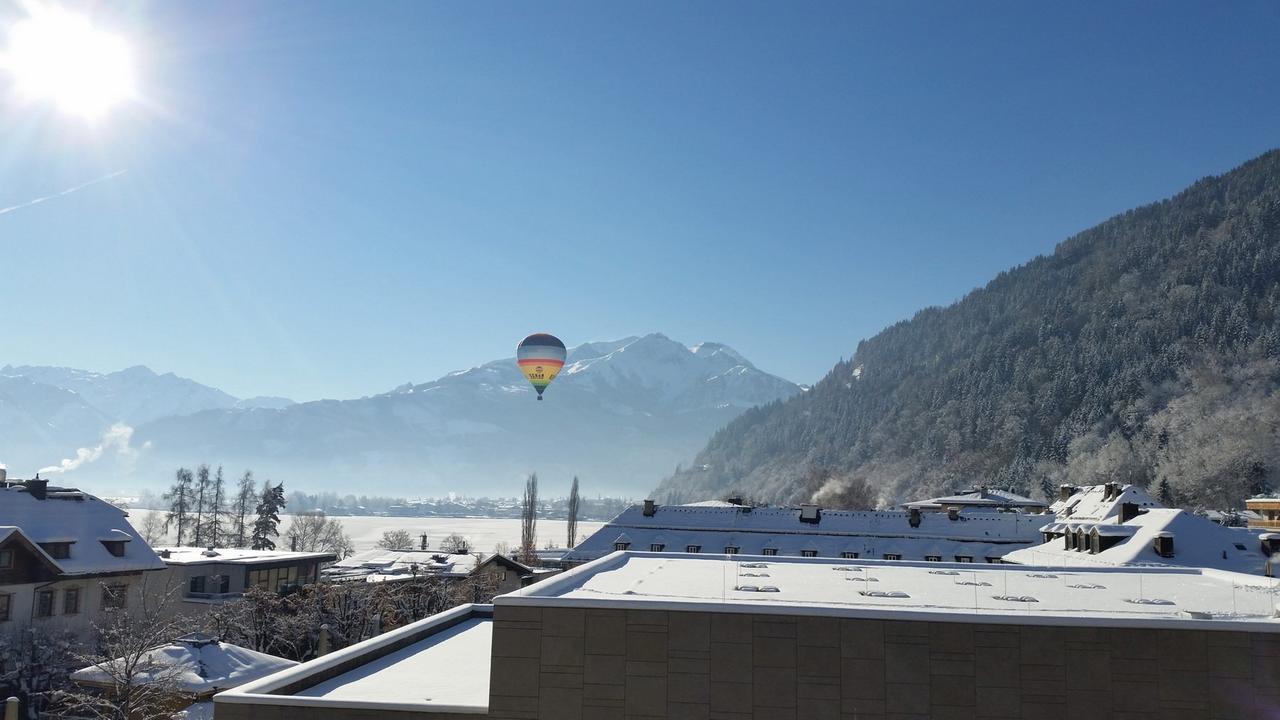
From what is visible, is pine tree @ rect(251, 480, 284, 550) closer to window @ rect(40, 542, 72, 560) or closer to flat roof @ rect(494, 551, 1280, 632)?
window @ rect(40, 542, 72, 560)

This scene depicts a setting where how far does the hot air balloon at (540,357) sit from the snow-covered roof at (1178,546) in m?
36.2

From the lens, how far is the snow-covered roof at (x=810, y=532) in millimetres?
63594

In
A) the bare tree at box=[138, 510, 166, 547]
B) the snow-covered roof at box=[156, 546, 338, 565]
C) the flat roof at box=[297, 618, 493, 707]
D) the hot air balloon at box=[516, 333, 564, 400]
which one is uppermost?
the hot air balloon at box=[516, 333, 564, 400]

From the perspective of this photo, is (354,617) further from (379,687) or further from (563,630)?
(563,630)

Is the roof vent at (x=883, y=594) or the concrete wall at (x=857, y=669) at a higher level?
the roof vent at (x=883, y=594)

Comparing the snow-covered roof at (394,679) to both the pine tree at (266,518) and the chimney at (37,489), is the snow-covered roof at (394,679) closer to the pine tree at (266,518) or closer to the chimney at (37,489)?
the chimney at (37,489)

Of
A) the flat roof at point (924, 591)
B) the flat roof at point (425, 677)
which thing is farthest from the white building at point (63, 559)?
the flat roof at point (924, 591)

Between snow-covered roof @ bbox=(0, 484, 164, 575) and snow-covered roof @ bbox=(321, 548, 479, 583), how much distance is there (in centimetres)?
1430

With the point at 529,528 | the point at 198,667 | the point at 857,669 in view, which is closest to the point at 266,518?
the point at 529,528

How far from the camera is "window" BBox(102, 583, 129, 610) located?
46500mm

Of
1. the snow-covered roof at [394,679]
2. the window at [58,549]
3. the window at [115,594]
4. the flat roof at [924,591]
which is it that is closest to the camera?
the flat roof at [924,591]

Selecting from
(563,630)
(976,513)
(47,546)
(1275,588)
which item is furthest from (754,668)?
(976,513)

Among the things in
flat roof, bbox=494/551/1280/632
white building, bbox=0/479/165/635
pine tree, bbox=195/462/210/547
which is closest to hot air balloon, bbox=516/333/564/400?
white building, bbox=0/479/165/635

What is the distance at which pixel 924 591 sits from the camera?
20.5m
